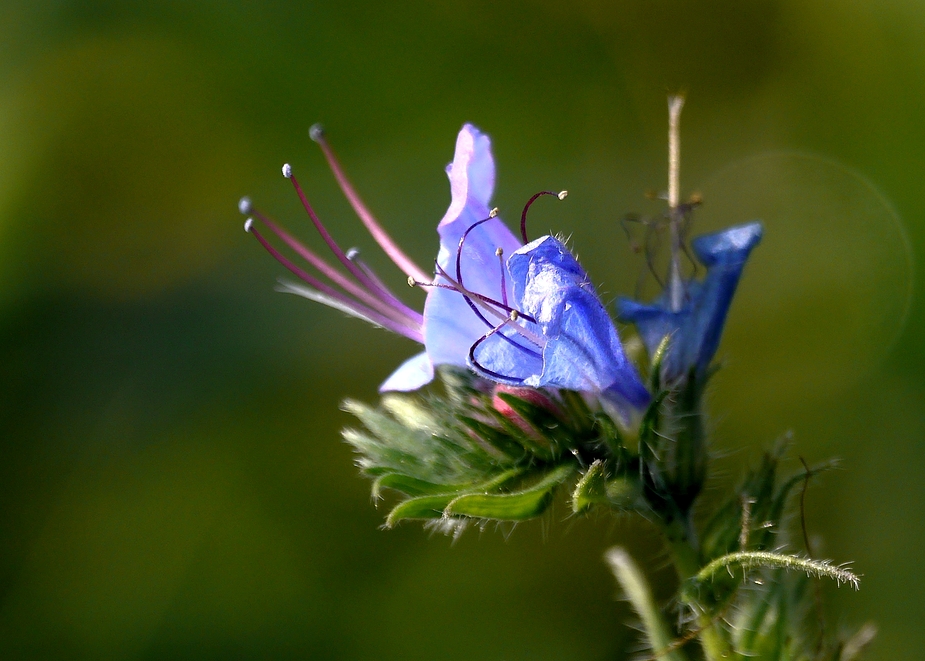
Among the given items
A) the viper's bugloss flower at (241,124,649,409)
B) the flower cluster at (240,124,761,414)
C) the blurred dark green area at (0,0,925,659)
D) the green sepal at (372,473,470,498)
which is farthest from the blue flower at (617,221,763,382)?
the blurred dark green area at (0,0,925,659)

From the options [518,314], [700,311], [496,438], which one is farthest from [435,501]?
[700,311]

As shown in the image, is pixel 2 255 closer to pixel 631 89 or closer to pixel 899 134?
pixel 631 89

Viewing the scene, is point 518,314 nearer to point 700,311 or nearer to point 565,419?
point 565,419

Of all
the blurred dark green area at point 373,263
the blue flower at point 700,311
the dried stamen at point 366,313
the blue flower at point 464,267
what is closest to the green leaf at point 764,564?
→ the blue flower at point 700,311

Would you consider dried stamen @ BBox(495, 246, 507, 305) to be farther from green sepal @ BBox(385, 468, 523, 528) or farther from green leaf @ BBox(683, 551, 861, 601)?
green leaf @ BBox(683, 551, 861, 601)

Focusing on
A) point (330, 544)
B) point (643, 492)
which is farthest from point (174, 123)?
point (643, 492)

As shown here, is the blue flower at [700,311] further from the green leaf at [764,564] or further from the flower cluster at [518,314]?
the green leaf at [764,564]
